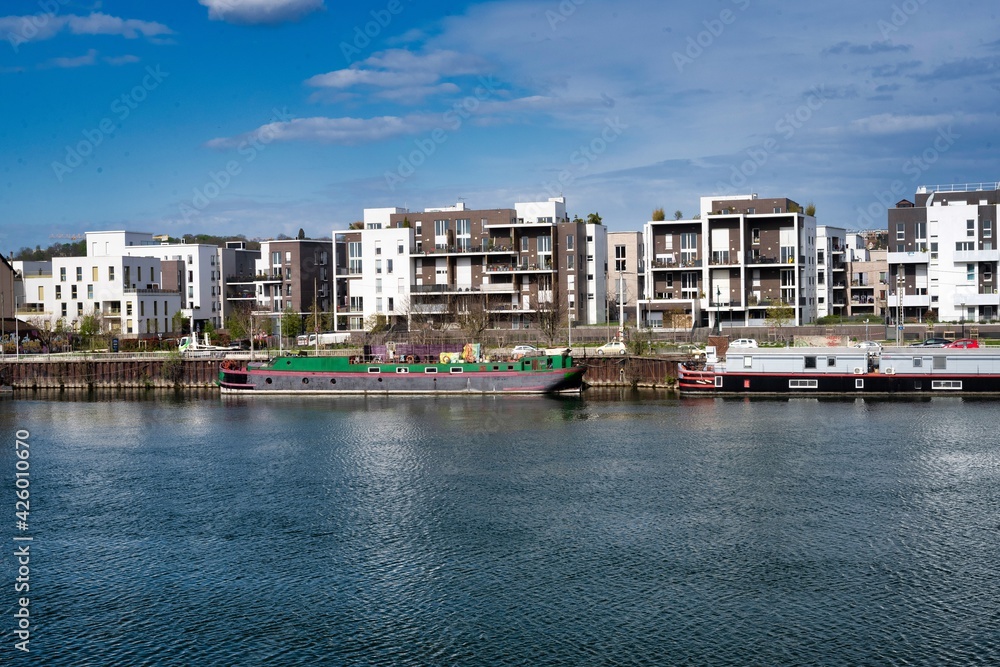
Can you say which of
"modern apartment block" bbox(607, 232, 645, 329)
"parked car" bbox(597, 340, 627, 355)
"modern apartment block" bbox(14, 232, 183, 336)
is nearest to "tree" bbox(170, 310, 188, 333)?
"modern apartment block" bbox(14, 232, 183, 336)

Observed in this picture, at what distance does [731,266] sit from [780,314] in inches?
242

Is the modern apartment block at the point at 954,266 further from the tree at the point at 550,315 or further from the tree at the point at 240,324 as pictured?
the tree at the point at 240,324

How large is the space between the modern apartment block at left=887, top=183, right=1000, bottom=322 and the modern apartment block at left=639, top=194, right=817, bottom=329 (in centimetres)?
812

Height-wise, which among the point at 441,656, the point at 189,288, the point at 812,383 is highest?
the point at 189,288

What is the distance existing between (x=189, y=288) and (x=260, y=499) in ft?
270

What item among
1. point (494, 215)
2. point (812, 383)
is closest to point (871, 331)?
point (812, 383)

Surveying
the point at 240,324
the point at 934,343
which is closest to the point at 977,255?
the point at 934,343

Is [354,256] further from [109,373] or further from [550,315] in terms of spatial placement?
[109,373]

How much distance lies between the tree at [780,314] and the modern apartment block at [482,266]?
16650mm

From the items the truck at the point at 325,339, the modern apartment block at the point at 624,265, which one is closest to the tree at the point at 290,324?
the truck at the point at 325,339

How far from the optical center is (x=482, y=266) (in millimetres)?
90000

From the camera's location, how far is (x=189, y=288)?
366 ft

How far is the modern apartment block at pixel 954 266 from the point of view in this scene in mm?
83875

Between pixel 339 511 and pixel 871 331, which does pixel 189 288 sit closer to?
pixel 871 331
